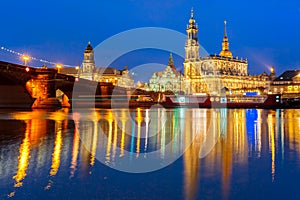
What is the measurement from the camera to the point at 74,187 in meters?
7.39

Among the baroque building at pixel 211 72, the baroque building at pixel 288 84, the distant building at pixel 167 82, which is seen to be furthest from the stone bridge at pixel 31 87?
the baroque building at pixel 288 84

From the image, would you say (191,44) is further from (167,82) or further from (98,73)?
(98,73)

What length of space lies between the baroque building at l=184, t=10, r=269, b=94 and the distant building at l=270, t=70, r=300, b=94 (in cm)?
511

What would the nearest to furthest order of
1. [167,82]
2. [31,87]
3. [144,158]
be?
[144,158], [31,87], [167,82]

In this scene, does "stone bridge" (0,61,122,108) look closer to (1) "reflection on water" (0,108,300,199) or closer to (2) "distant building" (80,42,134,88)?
(1) "reflection on water" (0,108,300,199)

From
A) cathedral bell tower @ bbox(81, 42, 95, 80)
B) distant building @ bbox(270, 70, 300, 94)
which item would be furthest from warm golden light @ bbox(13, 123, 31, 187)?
cathedral bell tower @ bbox(81, 42, 95, 80)

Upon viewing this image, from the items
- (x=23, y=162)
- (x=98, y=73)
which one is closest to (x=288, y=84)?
(x=98, y=73)

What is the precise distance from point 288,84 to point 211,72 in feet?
117

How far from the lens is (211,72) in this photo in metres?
156

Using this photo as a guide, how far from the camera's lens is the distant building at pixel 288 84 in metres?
147

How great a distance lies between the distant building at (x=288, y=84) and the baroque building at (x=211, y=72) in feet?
16.8

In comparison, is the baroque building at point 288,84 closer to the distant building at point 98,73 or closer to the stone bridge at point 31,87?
the distant building at point 98,73

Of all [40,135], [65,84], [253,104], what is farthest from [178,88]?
[40,135]

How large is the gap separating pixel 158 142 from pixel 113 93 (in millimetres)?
78288
